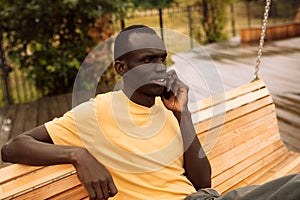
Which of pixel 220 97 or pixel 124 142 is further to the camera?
pixel 220 97

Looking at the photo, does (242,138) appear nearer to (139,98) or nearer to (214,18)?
(139,98)

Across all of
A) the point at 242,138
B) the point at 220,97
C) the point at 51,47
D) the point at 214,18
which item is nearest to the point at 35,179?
the point at 220,97

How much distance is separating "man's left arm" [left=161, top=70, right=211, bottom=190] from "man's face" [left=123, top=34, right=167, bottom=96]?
7 centimetres

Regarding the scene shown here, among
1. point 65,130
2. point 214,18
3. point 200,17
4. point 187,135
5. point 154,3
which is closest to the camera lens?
point 65,130

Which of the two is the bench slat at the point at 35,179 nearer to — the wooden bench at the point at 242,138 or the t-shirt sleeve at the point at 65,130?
the t-shirt sleeve at the point at 65,130

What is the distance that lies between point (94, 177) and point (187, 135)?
17.8 inches

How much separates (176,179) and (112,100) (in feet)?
1.35

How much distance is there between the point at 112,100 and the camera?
172 centimetres

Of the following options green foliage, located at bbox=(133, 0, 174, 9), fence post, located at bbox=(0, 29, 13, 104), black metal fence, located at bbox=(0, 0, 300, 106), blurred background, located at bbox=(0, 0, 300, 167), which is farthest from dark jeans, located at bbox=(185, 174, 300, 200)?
green foliage, located at bbox=(133, 0, 174, 9)

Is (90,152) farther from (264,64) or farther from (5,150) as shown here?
(264,64)

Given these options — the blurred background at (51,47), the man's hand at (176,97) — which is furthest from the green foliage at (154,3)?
the man's hand at (176,97)

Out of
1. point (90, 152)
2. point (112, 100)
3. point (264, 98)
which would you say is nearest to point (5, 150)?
point (90, 152)

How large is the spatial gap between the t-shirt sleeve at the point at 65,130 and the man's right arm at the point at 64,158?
55 mm

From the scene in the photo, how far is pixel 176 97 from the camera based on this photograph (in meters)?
1.78
